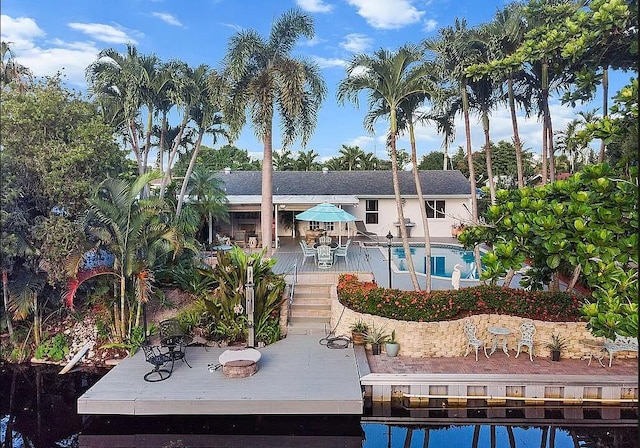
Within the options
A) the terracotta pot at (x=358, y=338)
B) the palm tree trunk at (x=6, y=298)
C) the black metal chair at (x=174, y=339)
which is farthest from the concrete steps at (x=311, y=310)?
the palm tree trunk at (x=6, y=298)

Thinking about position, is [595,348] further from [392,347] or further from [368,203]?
[368,203]

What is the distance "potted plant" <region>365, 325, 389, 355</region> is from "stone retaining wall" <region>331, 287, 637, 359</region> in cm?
12

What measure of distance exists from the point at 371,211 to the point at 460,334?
16346mm

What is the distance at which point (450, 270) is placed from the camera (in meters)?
18.6

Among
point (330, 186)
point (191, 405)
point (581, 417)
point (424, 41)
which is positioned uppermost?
point (424, 41)

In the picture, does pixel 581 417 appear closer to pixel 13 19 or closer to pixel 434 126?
pixel 434 126

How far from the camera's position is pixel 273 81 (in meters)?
15.2

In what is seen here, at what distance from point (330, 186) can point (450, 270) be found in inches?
455

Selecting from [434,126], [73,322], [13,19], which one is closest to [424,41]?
[434,126]

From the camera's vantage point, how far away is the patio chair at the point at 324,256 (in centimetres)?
1608

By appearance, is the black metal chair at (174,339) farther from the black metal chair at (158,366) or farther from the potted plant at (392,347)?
the potted plant at (392,347)

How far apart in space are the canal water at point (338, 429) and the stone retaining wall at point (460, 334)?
1.72m

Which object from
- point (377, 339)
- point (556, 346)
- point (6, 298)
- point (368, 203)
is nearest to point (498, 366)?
point (556, 346)

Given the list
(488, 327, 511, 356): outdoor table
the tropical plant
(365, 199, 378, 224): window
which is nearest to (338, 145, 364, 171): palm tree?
(365, 199, 378, 224): window
